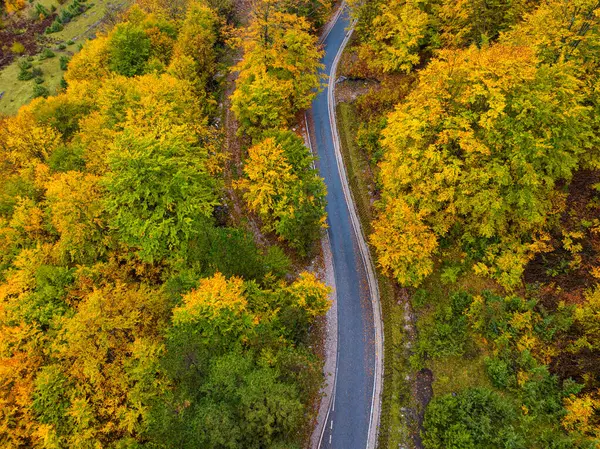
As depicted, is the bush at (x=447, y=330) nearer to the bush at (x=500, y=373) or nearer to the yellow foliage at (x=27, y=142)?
the bush at (x=500, y=373)

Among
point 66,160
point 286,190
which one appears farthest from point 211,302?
point 66,160

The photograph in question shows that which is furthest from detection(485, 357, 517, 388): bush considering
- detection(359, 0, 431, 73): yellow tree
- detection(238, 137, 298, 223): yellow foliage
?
detection(359, 0, 431, 73): yellow tree

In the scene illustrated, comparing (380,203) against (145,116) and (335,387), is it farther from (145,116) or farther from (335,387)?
(145,116)

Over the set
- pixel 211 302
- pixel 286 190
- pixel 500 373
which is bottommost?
pixel 500 373

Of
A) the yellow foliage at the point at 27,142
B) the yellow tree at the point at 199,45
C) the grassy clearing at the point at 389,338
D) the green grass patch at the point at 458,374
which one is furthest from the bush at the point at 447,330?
the yellow foliage at the point at 27,142

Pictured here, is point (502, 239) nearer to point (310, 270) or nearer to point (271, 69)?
point (310, 270)

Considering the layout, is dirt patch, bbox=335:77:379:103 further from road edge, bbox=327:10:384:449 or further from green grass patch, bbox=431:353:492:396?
green grass patch, bbox=431:353:492:396
